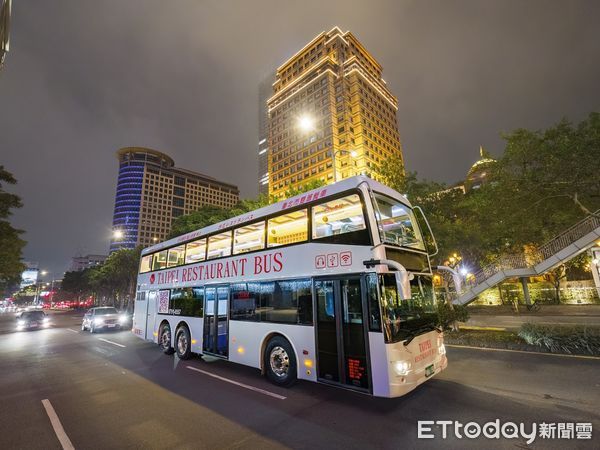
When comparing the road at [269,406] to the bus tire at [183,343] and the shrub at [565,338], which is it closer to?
the shrub at [565,338]

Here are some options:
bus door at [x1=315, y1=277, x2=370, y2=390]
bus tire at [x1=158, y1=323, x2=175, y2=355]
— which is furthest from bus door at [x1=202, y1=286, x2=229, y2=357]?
bus door at [x1=315, y1=277, x2=370, y2=390]

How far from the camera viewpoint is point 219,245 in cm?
948

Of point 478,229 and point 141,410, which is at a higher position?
point 478,229

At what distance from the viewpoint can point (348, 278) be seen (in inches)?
231

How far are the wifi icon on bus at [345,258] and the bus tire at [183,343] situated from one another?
7.09 m

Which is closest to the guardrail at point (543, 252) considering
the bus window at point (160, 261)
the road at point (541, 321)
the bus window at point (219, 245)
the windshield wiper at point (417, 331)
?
the road at point (541, 321)

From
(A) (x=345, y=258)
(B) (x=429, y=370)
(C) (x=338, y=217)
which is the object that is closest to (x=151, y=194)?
(C) (x=338, y=217)

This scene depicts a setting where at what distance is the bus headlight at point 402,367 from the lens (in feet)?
16.7

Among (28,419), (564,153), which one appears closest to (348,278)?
(28,419)

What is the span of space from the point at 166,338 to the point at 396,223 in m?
10.1

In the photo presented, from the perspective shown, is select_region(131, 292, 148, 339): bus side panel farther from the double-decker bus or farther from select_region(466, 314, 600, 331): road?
select_region(466, 314, 600, 331): road

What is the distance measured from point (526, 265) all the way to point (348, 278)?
63.7 ft

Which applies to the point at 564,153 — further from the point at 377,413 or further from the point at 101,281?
the point at 101,281

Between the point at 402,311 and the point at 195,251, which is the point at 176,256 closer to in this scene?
the point at 195,251
